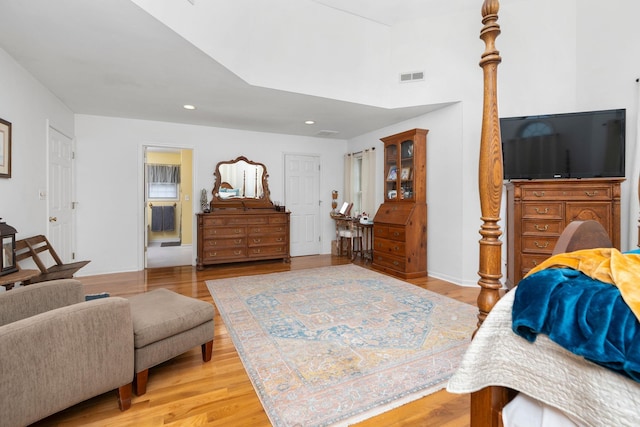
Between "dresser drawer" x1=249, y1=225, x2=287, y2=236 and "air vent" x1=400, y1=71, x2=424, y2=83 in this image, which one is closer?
"air vent" x1=400, y1=71, x2=424, y2=83

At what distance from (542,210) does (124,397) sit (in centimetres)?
383

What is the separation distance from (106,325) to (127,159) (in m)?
4.15

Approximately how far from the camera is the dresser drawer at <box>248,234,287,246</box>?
17.1 feet

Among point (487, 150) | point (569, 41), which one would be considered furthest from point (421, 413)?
point (569, 41)

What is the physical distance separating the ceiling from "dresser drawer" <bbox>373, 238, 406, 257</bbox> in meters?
1.95

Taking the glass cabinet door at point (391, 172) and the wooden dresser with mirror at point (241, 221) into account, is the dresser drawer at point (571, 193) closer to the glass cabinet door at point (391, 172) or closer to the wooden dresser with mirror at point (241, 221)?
the glass cabinet door at point (391, 172)

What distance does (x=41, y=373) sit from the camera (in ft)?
4.24

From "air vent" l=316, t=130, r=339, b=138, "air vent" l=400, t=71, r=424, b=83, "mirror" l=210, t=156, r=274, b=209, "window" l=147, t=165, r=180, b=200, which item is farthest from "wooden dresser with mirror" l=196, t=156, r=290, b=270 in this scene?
"window" l=147, t=165, r=180, b=200

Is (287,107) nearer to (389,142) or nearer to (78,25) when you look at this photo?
(389,142)

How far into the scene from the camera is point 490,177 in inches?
52.6

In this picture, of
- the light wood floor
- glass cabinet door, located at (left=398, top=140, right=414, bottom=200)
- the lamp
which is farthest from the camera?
glass cabinet door, located at (left=398, top=140, right=414, bottom=200)

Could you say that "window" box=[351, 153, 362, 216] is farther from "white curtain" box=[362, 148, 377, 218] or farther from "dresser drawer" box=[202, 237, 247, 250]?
"dresser drawer" box=[202, 237, 247, 250]

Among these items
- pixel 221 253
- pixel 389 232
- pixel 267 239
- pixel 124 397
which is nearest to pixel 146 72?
pixel 221 253

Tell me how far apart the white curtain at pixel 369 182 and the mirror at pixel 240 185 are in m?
1.83
